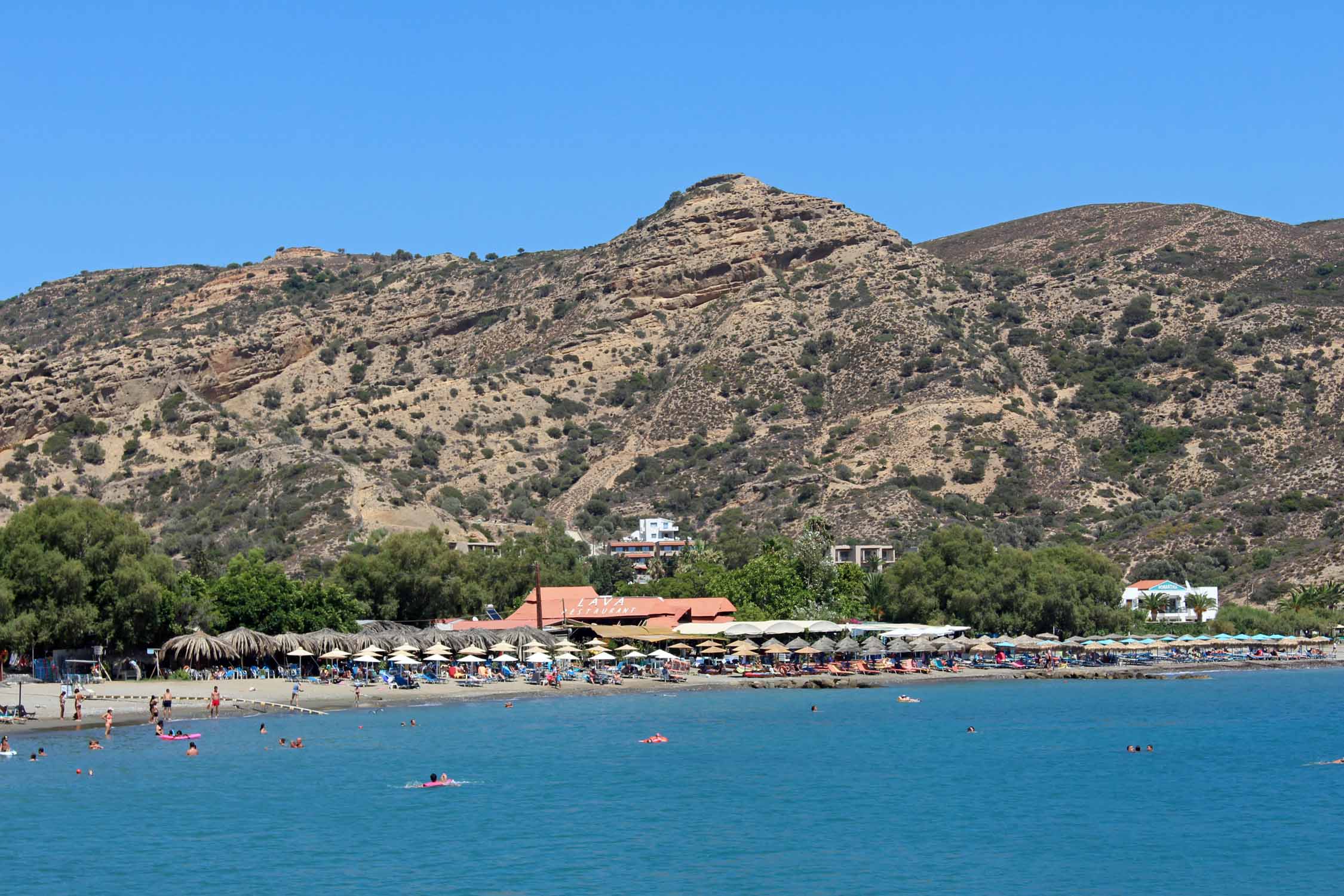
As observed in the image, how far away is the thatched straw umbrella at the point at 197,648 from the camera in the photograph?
65.4 m

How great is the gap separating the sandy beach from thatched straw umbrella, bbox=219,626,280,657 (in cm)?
126

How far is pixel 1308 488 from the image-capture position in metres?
113

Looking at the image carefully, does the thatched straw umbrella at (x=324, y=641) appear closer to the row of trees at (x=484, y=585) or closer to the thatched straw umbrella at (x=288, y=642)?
the thatched straw umbrella at (x=288, y=642)

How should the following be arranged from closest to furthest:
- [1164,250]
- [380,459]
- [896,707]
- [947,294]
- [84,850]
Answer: [84,850] < [896,707] < [380,459] < [947,294] < [1164,250]

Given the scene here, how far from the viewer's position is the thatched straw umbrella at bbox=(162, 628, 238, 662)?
65.4m

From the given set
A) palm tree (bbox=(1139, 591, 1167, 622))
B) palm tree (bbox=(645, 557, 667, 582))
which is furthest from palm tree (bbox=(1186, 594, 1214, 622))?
palm tree (bbox=(645, 557, 667, 582))

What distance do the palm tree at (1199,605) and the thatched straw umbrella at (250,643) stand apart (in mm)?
60374

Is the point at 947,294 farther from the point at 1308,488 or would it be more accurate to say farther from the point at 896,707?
the point at 896,707

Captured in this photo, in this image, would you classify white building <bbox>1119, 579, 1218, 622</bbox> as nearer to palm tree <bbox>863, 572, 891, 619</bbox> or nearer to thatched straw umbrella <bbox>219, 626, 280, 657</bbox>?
palm tree <bbox>863, 572, 891, 619</bbox>

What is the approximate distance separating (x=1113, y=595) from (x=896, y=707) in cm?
2983

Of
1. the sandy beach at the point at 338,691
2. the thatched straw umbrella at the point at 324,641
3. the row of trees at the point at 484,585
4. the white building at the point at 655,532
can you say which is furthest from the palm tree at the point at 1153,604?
the thatched straw umbrella at the point at 324,641

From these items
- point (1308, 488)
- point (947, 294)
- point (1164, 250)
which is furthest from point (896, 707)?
point (1164, 250)

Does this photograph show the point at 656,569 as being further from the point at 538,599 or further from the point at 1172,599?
the point at 1172,599

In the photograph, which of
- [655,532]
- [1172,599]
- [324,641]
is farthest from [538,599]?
[1172,599]
